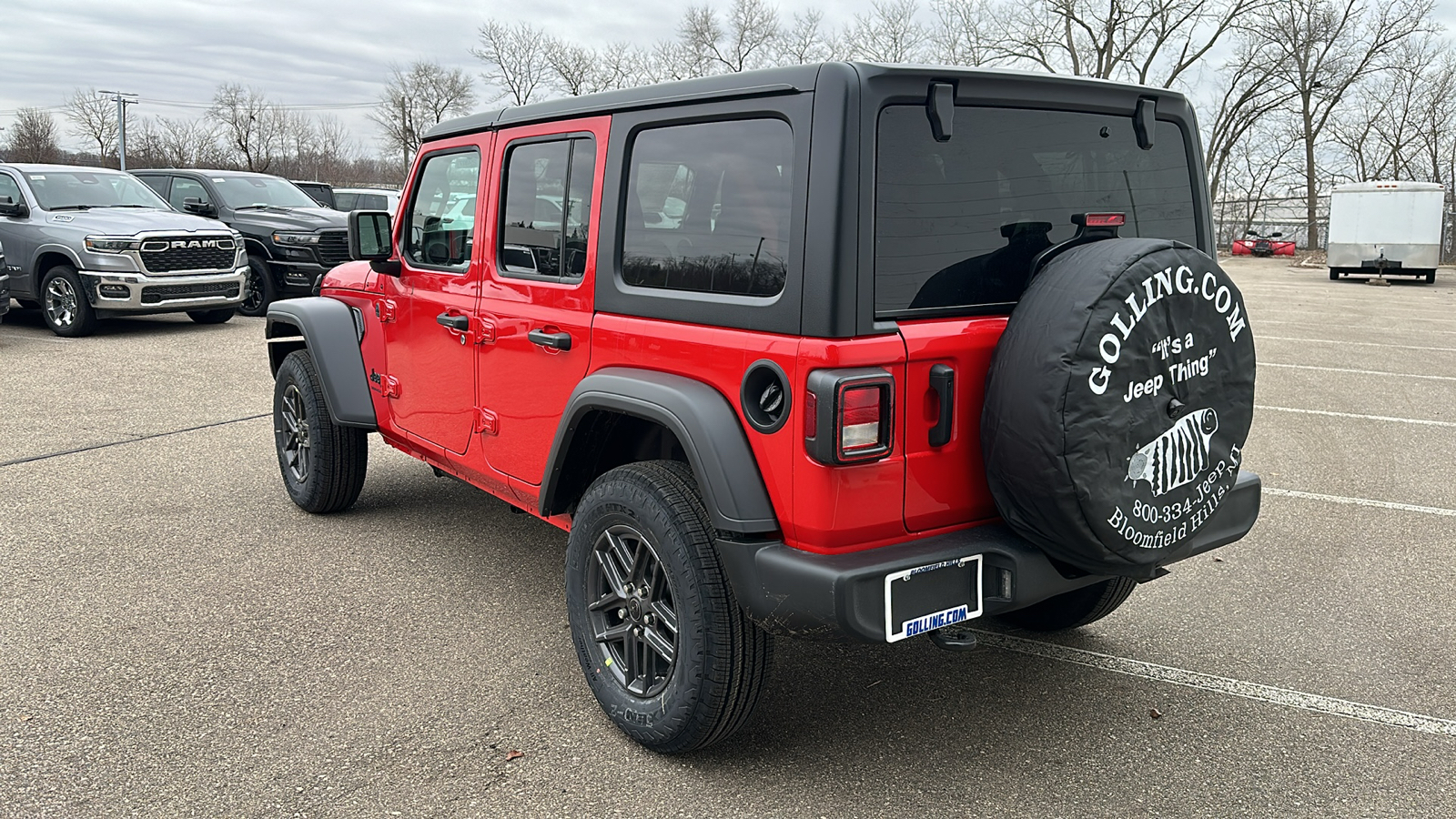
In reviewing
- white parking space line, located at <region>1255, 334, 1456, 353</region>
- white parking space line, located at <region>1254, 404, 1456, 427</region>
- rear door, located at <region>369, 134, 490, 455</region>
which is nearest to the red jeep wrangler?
rear door, located at <region>369, 134, 490, 455</region>

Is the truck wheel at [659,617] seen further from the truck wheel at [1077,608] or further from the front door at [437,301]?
the truck wheel at [1077,608]

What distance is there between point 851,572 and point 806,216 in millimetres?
884

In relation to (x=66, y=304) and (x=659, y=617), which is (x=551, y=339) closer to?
(x=659, y=617)

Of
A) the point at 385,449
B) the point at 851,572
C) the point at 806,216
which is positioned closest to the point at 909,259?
the point at 806,216

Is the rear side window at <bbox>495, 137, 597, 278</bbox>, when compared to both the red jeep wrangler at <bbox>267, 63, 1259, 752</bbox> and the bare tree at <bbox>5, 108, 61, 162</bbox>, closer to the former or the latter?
the red jeep wrangler at <bbox>267, 63, 1259, 752</bbox>

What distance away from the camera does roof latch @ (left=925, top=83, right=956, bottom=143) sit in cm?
278

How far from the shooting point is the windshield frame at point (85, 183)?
12492 millimetres

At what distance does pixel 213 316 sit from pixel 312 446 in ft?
31.9

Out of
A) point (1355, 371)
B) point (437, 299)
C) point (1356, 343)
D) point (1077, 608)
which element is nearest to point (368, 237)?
point (437, 299)

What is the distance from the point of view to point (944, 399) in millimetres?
2781

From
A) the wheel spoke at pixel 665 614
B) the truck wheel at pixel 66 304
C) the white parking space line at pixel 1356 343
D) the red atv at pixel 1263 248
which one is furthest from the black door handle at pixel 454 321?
the red atv at pixel 1263 248

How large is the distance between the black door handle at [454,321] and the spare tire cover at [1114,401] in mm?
2100

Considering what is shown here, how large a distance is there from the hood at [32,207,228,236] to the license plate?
11.8 meters

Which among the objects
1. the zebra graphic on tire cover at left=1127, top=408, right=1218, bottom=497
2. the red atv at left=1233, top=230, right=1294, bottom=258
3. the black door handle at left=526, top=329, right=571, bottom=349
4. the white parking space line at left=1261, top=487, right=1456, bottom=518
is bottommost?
the white parking space line at left=1261, top=487, right=1456, bottom=518
